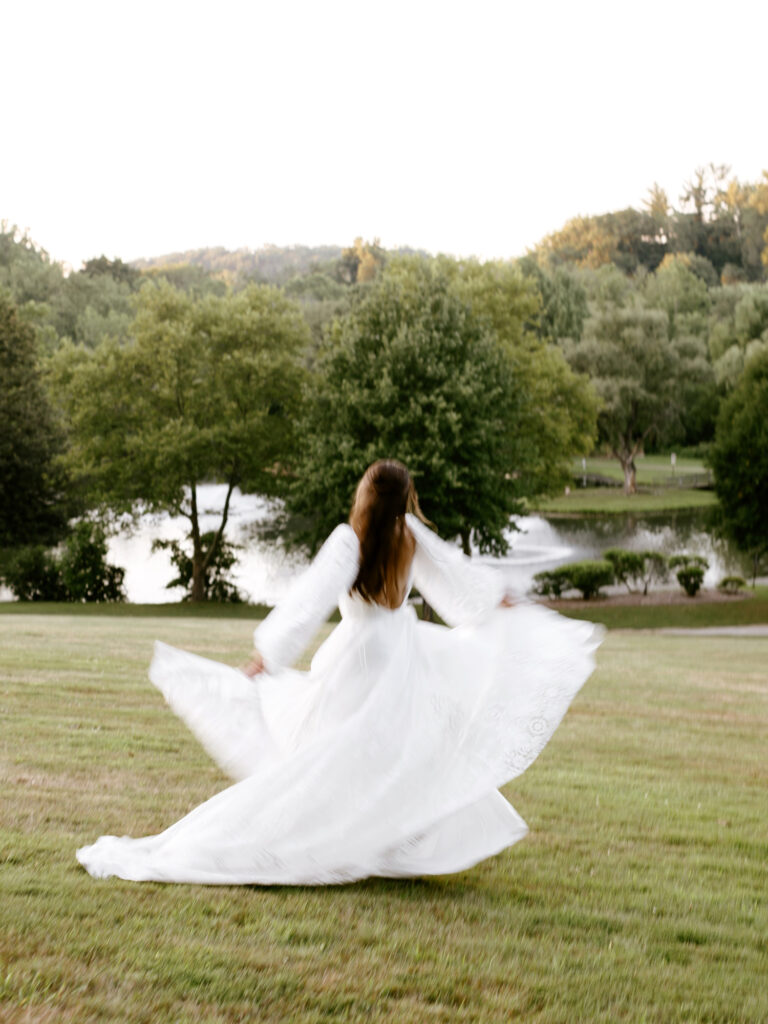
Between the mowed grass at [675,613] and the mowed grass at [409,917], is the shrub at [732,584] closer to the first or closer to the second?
the mowed grass at [675,613]

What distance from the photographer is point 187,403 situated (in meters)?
34.3

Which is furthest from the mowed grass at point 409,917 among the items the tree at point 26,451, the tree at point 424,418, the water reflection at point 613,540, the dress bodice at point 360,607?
the tree at point 26,451

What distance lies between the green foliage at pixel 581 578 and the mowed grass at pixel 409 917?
2424cm

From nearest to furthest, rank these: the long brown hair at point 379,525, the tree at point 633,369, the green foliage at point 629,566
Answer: the long brown hair at point 379,525, the green foliage at point 629,566, the tree at point 633,369

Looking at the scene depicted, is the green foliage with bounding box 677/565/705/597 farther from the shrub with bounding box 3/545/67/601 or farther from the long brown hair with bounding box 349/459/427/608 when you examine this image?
Result: the long brown hair with bounding box 349/459/427/608

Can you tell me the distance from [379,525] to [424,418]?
2288 centimetres

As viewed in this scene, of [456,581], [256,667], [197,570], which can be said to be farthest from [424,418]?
[256,667]

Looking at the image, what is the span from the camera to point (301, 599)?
464cm

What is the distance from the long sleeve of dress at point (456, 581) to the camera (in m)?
5.17

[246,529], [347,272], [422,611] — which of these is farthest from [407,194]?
[422,611]

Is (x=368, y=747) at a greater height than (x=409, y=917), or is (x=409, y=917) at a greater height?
(x=368, y=747)

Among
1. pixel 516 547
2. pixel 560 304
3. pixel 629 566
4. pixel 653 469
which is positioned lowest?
pixel 516 547

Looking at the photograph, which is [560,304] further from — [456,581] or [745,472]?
[456,581]

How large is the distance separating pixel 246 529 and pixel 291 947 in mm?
47260
